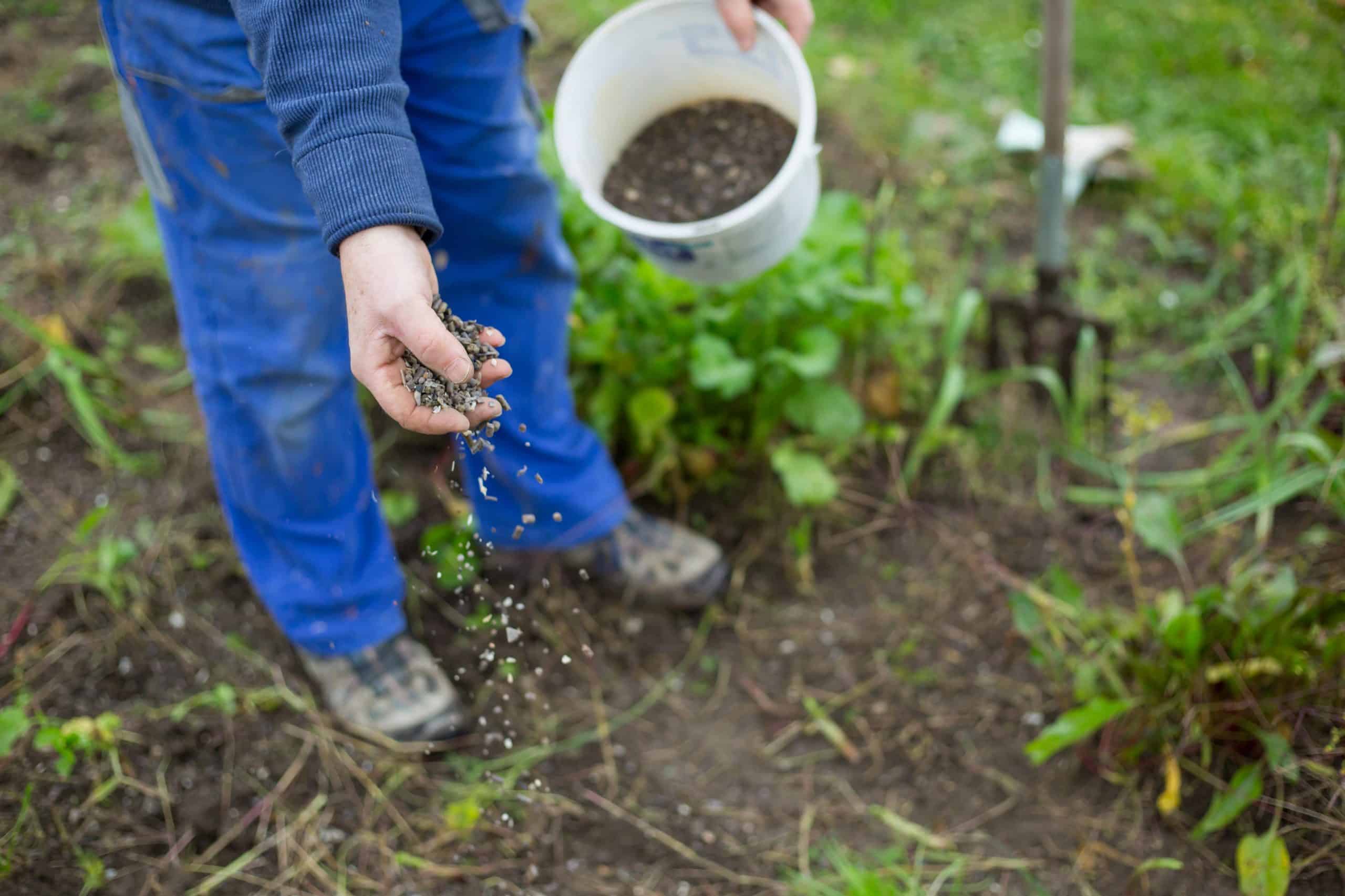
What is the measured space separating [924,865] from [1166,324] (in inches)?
53.4

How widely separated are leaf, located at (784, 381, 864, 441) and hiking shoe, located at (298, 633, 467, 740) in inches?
31.0

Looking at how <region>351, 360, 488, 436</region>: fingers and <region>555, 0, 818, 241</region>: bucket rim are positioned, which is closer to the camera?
<region>351, 360, 488, 436</region>: fingers

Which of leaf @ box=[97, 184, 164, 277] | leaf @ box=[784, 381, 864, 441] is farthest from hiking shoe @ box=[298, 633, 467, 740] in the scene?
leaf @ box=[97, 184, 164, 277]

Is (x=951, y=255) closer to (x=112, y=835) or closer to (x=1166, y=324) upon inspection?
(x=1166, y=324)

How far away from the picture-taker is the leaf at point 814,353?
1771 mm

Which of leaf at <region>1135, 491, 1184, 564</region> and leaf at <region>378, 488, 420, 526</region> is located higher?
leaf at <region>1135, 491, 1184, 564</region>

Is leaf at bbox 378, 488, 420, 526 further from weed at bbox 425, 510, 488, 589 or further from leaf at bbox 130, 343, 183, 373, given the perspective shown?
leaf at bbox 130, 343, 183, 373

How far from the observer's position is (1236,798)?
138cm

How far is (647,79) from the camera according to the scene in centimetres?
159

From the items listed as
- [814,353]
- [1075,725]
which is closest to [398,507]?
[814,353]

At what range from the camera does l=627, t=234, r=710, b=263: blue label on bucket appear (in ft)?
4.75

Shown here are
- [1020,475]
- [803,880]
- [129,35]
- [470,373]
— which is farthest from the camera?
[1020,475]

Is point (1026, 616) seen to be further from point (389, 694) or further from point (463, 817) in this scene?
point (389, 694)

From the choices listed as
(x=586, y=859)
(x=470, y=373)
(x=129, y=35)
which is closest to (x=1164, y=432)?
(x=586, y=859)
